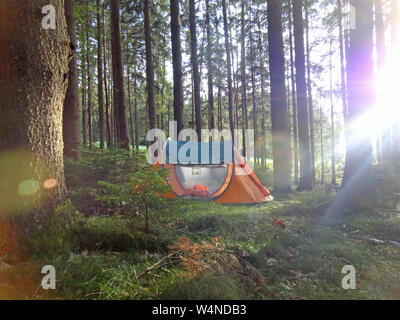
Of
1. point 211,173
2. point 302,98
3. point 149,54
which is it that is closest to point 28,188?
point 211,173

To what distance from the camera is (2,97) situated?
217 centimetres

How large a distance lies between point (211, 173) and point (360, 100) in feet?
15.1

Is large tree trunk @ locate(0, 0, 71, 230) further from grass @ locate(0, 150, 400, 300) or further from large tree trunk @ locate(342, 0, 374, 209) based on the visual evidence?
large tree trunk @ locate(342, 0, 374, 209)

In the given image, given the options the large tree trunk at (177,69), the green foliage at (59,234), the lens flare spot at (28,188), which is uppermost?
the large tree trunk at (177,69)

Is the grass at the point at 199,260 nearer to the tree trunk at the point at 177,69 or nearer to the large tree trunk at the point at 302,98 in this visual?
the large tree trunk at the point at 302,98

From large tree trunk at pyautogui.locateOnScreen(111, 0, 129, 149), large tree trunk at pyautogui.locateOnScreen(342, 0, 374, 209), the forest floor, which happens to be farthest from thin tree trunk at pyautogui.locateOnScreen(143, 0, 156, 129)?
the forest floor

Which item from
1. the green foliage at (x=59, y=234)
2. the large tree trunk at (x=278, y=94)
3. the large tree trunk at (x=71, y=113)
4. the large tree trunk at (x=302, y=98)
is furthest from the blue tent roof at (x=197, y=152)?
the green foliage at (x=59, y=234)

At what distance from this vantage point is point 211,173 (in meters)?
8.17

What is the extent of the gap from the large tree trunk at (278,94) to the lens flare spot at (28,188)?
6.76 m

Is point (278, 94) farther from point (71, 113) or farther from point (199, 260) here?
point (199, 260)

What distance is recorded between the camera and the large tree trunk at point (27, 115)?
7.07ft
